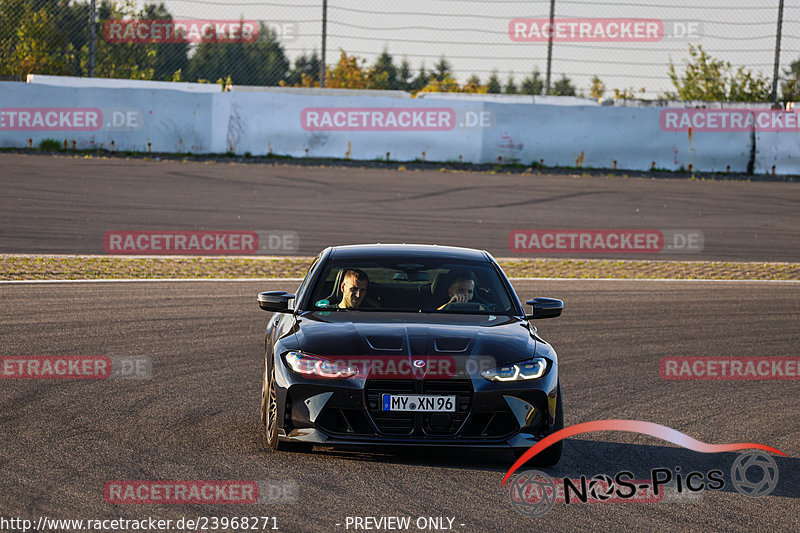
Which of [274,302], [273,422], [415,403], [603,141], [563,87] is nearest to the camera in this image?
[415,403]

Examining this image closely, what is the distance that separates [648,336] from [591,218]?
10.6 metres

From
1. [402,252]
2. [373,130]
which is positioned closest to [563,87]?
[373,130]

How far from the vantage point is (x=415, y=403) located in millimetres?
6430

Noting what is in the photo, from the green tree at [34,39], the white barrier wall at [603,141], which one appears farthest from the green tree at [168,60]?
the white barrier wall at [603,141]

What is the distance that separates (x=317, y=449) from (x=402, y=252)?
190cm

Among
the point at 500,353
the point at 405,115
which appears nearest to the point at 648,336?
the point at 500,353

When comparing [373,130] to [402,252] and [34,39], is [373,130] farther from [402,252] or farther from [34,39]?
[402,252]

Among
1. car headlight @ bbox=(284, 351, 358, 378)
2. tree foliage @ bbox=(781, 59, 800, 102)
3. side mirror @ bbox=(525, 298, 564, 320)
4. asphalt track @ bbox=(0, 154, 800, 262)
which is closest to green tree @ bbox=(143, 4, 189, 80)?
asphalt track @ bbox=(0, 154, 800, 262)

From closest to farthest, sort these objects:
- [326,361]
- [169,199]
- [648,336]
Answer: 1. [326,361]
2. [648,336]
3. [169,199]

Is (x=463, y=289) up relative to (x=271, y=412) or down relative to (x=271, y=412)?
up

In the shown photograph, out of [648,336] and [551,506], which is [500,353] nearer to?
[551,506]

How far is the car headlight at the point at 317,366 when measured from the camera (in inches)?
257

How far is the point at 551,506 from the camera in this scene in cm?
586

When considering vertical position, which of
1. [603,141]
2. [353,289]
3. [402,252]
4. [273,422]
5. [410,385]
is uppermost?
[603,141]
